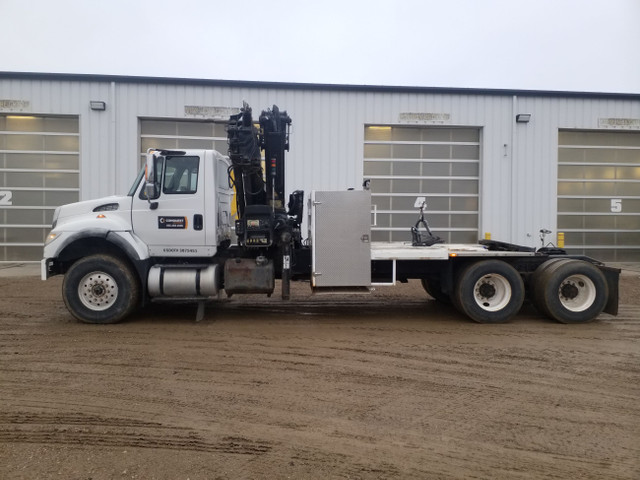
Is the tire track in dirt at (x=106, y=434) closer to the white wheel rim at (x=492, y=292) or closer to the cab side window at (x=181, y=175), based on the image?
Result: the cab side window at (x=181, y=175)

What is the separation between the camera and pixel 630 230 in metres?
17.2

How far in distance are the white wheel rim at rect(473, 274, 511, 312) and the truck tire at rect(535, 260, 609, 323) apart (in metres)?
0.59

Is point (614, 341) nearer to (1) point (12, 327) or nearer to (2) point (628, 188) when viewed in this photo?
(1) point (12, 327)

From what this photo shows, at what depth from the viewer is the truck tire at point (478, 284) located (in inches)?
298

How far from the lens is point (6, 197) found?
15625 mm

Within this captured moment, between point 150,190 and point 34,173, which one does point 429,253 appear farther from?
point 34,173

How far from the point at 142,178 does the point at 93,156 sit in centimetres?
943

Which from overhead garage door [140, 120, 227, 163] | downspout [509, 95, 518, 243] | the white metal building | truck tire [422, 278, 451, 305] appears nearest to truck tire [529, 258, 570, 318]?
truck tire [422, 278, 451, 305]

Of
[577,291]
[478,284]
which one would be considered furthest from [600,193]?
[478,284]

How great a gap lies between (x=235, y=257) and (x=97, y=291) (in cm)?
224

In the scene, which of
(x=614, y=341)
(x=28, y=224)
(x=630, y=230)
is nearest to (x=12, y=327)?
(x=614, y=341)

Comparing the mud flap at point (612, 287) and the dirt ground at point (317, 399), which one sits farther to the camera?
the mud flap at point (612, 287)

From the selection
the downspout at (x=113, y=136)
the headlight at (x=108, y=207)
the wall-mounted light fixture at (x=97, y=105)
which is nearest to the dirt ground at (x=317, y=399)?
the headlight at (x=108, y=207)

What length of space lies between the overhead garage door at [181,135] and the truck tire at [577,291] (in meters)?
11.5
